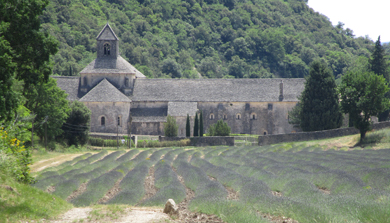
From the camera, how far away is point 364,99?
45.7 m

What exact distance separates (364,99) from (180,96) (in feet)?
102

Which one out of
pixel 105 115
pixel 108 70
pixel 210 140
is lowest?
pixel 210 140

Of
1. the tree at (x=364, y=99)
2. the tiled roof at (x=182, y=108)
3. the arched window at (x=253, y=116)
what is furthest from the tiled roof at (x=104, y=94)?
the tree at (x=364, y=99)

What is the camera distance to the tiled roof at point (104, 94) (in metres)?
62.5

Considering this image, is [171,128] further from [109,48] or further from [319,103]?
[109,48]

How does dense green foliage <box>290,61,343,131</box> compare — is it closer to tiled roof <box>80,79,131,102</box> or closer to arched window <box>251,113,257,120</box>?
arched window <box>251,113,257,120</box>

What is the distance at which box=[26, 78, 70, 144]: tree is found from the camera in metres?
47.7

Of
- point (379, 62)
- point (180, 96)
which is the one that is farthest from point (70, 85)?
point (379, 62)

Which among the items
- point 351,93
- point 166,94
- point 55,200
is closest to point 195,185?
point 55,200

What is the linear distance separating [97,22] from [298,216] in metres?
128

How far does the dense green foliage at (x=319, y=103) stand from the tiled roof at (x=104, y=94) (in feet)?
86.0

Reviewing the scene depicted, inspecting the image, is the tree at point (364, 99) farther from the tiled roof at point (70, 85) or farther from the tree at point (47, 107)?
the tiled roof at point (70, 85)

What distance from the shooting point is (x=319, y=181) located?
1911 cm

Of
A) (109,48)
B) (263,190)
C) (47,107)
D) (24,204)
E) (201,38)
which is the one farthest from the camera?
(201,38)
